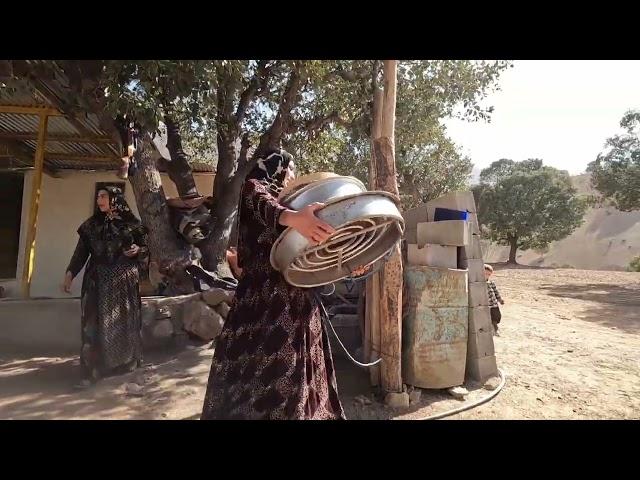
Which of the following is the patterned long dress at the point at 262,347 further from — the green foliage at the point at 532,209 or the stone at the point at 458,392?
the green foliage at the point at 532,209

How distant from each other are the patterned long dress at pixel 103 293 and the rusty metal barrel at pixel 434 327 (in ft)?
8.53

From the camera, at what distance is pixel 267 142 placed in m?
6.45

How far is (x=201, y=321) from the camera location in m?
5.11

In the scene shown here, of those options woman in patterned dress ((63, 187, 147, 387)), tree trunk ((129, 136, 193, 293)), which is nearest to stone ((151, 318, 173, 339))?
tree trunk ((129, 136, 193, 293))

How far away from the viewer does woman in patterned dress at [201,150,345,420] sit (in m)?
2.05

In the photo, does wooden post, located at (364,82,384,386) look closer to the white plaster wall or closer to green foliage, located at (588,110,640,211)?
the white plaster wall

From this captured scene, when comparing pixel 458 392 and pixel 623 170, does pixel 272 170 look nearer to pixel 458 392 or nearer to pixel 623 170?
pixel 458 392

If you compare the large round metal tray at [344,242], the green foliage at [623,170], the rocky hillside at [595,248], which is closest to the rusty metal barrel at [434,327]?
the large round metal tray at [344,242]

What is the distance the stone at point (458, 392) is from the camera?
3.73 metres

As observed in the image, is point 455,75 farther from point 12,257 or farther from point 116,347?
point 12,257

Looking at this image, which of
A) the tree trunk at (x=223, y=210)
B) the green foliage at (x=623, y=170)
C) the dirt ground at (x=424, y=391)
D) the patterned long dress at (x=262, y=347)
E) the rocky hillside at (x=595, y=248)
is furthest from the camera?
the rocky hillside at (x=595, y=248)

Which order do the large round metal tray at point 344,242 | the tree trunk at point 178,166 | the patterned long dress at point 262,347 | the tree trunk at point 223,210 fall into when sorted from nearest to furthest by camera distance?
1. the large round metal tray at point 344,242
2. the patterned long dress at point 262,347
3. the tree trunk at point 223,210
4. the tree trunk at point 178,166

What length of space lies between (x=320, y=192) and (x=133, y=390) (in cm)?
298

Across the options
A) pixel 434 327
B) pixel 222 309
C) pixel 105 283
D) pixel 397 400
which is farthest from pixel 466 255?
pixel 105 283
